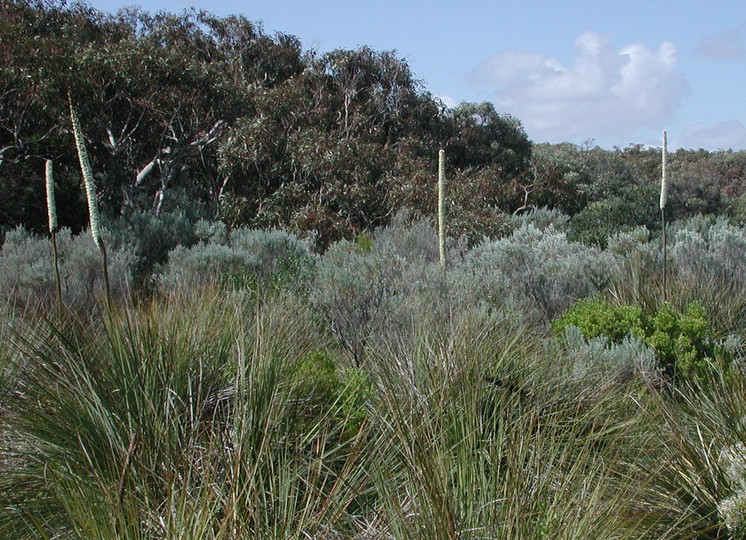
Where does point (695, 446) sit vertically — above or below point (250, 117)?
below

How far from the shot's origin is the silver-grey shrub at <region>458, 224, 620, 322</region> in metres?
7.79

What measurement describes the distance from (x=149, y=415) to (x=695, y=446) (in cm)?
254

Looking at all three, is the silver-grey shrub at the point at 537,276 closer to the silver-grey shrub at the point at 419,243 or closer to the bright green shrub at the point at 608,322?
the bright green shrub at the point at 608,322

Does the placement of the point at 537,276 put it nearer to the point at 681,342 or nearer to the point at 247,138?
the point at 681,342

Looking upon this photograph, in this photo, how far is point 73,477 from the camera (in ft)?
8.96

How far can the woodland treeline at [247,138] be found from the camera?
13.9 metres

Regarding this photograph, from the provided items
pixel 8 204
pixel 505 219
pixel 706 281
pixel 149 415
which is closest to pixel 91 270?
pixel 8 204

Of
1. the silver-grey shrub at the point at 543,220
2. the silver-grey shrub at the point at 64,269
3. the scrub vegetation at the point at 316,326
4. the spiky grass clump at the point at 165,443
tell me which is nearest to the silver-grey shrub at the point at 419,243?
the scrub vegetation at the point at 316,326

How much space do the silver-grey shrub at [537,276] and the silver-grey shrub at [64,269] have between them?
3.76 metres

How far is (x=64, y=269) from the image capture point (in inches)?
353

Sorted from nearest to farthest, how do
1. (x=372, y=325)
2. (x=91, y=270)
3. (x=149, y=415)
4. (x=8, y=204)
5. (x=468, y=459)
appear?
(x=468, y=459)
(x=149, y=415)
(x=372, y=325)
(x=91, y=270)
(x=8, y=204)

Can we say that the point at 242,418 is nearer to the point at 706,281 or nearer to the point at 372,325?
the point at 372,325

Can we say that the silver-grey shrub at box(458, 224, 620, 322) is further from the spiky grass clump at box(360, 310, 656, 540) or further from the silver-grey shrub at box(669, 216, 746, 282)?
the spiky grass clump at box(360, 310, 656, 540)

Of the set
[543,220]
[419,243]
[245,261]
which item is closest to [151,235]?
[245,261]
